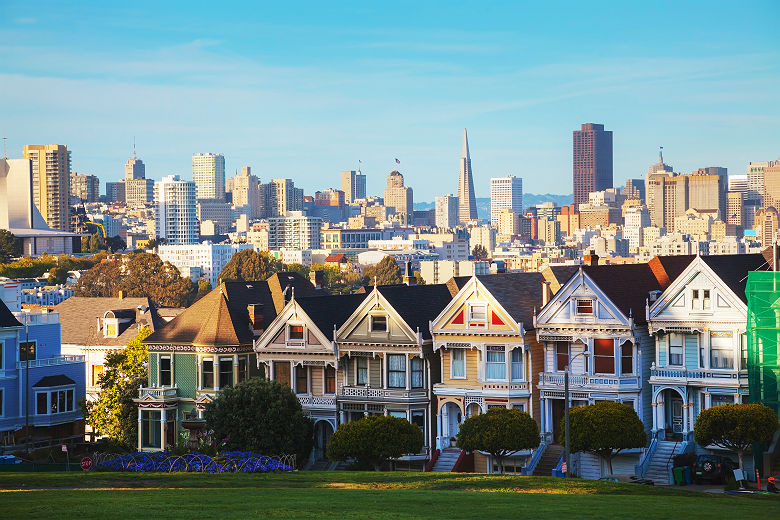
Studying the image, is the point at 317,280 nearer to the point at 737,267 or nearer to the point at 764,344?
the point at 737,267

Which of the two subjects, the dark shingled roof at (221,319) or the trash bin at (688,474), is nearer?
the trash bin at (688,474)

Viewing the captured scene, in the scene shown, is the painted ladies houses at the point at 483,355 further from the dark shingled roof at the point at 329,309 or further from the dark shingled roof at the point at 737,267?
the dark shingled roof at the point at 737,267

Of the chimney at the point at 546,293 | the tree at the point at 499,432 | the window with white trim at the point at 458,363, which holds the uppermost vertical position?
the chimney at the point at 546,293

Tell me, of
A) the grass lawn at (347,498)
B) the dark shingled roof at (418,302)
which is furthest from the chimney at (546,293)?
the grass lawn at (347,498)

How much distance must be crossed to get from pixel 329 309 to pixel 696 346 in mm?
17524

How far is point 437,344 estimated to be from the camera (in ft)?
198

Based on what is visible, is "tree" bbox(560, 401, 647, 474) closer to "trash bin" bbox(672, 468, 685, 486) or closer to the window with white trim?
"trash bin" bbox(672, 468, 685, 486)

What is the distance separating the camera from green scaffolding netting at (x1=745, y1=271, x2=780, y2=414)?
53.3m

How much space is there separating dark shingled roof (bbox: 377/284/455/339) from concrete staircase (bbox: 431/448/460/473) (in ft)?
16.4

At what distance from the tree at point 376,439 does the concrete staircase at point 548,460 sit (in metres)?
4.94

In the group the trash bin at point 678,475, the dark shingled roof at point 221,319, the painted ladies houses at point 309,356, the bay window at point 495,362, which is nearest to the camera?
the trash bin at point 678,475

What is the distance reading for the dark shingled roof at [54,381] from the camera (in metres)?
74.4

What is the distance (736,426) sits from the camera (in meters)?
51.3

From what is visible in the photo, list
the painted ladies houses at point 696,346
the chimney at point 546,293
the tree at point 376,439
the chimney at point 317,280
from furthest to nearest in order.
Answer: the chimney at point 317,280 → the chimney at point 546,293 → the tree at point 376,439 → the painted ladies houses at point 696,346
